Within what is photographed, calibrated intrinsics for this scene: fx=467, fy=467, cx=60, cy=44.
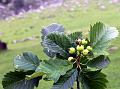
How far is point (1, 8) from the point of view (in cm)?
2088

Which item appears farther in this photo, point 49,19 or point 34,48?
point 49,19

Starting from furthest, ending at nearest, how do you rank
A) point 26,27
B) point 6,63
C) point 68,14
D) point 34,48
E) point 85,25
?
point 68,14 → point 26,27 → point 85,25 → point 34,48 → point 6,63

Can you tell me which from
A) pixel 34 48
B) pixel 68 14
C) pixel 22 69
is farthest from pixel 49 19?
pixel 22 69

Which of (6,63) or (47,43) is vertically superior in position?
(47,43)

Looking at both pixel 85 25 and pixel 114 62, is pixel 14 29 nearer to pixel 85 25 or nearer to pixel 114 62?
pixel 85 25

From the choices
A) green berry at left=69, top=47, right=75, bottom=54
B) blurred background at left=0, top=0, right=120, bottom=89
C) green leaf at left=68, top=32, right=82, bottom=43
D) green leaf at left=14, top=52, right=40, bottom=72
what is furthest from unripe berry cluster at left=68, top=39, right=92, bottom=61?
blurred background at left=0, top=0, right=120, bottom=89

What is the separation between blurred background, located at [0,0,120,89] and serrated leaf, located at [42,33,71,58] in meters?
5.76

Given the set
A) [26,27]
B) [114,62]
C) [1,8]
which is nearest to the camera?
[114,62]

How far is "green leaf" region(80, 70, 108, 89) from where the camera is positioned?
312 centimetres

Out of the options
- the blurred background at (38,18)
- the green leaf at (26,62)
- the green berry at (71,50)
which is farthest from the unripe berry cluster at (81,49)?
the blurred background at (38,18)

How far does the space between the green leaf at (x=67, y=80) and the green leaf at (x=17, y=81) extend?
0.27m

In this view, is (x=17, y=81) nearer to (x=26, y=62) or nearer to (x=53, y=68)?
(x=26, y=62)

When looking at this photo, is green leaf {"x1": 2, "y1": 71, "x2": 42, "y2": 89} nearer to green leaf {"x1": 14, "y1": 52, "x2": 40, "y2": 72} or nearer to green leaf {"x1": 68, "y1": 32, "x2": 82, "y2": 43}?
green leaf {"x1": 14, "y1": 52, "x2": 40, "y2": 72}

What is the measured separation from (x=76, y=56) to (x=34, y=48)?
762cm
